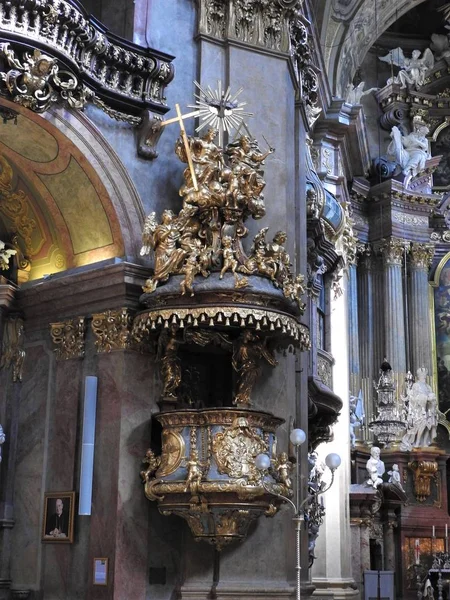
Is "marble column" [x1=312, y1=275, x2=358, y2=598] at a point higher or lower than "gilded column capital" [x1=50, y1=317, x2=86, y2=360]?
lower

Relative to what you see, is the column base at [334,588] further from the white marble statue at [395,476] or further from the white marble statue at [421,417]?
the white marble statue at [421,417]

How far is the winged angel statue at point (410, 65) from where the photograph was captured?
83.8 feet

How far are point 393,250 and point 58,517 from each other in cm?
1552

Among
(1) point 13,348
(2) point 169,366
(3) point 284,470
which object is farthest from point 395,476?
(2) point 169,366

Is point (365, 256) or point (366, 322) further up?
point (365, 256)

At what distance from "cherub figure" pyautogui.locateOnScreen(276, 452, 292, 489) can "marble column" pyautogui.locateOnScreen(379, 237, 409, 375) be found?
13583mm

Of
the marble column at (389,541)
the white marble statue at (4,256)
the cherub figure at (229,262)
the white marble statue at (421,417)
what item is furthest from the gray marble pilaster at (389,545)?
the cherub figure at (229,262)

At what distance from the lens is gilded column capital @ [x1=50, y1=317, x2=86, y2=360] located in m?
11.0

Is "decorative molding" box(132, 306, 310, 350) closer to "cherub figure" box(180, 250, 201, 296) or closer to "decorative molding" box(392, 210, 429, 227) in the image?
"cherub figure" box(180, 250, 201, 296)

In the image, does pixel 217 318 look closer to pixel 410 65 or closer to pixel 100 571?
pixel 100 571

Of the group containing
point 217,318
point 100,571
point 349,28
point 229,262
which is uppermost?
point 349,28

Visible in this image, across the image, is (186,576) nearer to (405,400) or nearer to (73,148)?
(73,148)

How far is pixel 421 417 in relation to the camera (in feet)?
75.7

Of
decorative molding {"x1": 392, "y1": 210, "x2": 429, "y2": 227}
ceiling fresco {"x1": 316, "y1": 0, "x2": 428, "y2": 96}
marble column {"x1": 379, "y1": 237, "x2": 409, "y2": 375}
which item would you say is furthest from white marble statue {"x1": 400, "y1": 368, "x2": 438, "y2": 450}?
ceiling fresco {"x1": 316, "y1": 0, "x2": 428, "y2": 96}
